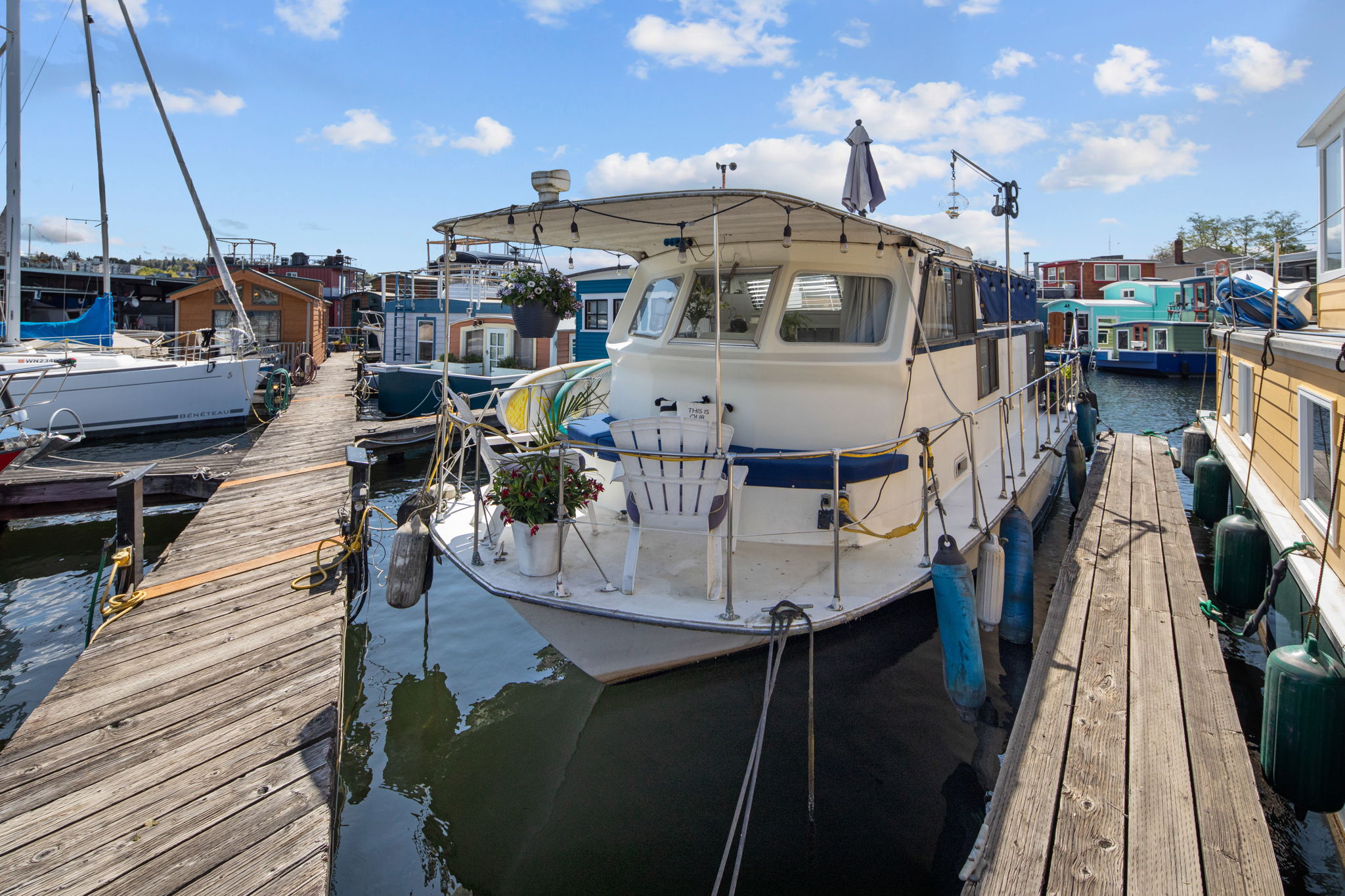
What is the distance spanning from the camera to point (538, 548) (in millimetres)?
5164

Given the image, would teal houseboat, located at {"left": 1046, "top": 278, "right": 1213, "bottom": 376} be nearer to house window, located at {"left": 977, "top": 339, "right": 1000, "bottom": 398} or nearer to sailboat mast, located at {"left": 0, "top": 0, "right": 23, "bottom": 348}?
house window, located at {"left": 977, "top": 339, "right": 1000, "bottom": 398}

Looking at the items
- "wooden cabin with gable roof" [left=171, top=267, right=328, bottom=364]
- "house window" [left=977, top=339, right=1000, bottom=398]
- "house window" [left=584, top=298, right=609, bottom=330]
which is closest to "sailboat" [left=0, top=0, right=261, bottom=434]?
"wooden cabin with gable roof" [left=171, top=267, right=328, bottom=364]

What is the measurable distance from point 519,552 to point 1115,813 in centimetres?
372

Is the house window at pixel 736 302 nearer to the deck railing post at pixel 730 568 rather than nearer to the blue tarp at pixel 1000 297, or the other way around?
the deck railing post at pixel 730 568

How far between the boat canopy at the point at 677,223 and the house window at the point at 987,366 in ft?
6.13

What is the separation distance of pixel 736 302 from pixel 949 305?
2.31 m

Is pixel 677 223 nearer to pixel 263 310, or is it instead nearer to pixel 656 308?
pixel 656 308

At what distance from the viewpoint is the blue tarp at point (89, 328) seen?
2114cm

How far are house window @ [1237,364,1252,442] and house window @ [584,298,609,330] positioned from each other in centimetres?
1216

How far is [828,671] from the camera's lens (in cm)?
505

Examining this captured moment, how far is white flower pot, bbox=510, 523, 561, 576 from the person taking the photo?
16.8ft

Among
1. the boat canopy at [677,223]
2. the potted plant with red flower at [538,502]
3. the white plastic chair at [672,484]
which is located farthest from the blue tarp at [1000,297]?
the potted plant with red flower at [538,502]

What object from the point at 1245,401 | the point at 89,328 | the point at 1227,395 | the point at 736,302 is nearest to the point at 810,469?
the point at 736,302

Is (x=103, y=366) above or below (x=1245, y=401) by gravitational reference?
above
